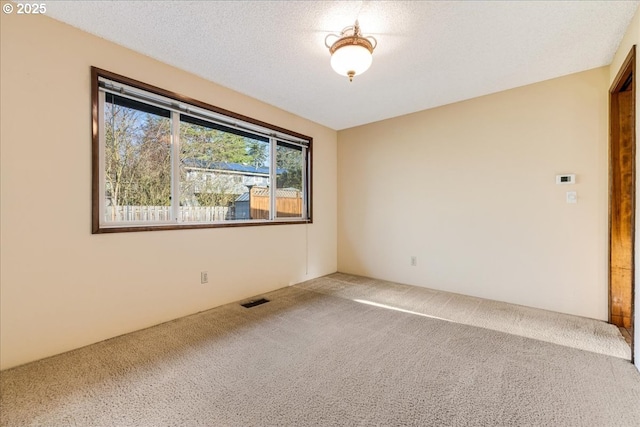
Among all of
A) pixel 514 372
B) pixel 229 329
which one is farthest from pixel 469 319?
pixel 229 329

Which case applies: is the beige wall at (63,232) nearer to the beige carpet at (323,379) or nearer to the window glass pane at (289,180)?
the beige carpet at (323,379)

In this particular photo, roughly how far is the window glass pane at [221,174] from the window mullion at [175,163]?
0.17ft

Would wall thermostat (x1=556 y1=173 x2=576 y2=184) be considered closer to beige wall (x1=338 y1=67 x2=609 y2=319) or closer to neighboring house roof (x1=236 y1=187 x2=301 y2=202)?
beige wall (x1=338 y1=67 x2=609 y2=319)

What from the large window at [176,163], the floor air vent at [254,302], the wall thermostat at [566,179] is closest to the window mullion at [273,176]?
the large window at [176,163]

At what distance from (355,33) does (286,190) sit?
7.53 feet

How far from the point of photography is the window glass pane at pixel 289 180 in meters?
3.78

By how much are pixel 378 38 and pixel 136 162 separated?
2.31 metres

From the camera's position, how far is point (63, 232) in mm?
1999

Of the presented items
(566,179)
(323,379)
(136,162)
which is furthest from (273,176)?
(566,179)

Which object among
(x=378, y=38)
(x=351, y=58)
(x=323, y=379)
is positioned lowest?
(x=323, y=379)

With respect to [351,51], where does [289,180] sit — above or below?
below

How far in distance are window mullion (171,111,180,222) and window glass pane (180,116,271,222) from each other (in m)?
0.05

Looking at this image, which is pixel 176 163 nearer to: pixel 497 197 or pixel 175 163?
pixel 175 163

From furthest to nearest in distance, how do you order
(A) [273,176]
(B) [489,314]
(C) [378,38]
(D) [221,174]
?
1. (A) [273,176]
2. (D) [221,174]
3. (B) [489,314]
4. (C) [378,38]
